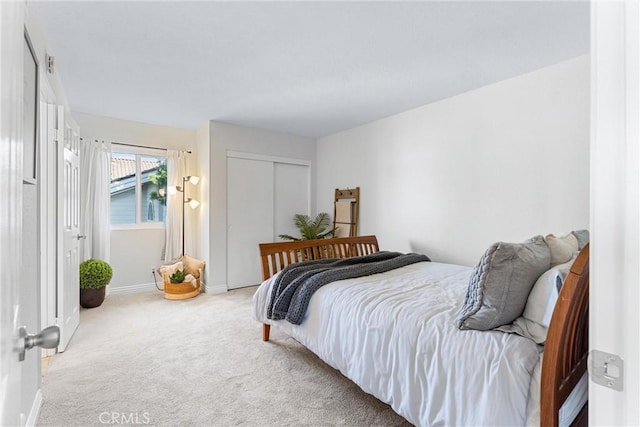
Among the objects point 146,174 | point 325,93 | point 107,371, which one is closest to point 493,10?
point 325,93

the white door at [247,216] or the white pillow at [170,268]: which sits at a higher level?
the white door at [247,216]

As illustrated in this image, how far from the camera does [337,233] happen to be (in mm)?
4992

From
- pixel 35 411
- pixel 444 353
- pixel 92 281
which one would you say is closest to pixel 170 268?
pixel 92 281

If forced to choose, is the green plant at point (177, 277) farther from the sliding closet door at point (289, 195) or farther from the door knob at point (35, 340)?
the door knob at point (35, 340)

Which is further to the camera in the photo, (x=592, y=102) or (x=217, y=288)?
(x=217, y=288)

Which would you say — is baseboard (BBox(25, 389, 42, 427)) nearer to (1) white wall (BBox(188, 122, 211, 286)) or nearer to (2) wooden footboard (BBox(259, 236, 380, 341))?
(2) wooden footboard (BBox(259, 236, 380, 341))

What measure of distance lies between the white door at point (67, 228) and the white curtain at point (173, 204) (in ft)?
4.62

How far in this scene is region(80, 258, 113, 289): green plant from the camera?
12.1 feet

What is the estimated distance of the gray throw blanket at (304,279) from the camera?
234 centimetres

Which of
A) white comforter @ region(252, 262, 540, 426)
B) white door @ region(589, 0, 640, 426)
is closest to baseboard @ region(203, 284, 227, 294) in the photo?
white comforter @ region(252, 262, 540, 426)

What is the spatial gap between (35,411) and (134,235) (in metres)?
3.06

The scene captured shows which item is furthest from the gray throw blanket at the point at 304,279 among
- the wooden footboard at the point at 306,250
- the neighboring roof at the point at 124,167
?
the neighboring roof at the point at 124,167

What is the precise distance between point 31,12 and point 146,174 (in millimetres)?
3022

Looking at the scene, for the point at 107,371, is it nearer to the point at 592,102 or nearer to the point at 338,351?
the point at 338,351
